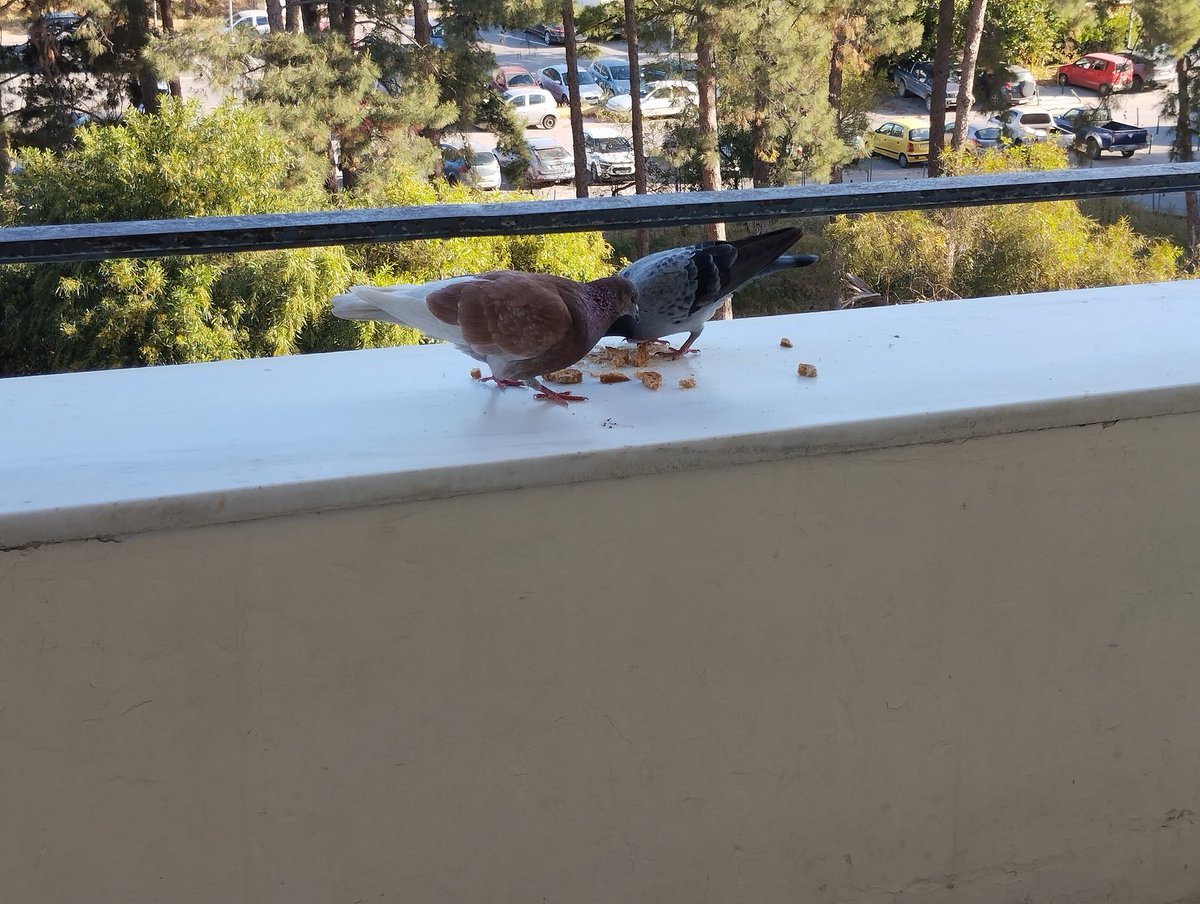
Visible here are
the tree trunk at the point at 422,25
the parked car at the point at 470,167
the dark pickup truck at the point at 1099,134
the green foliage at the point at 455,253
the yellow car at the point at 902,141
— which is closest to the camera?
the green foliage at the point at 455,253

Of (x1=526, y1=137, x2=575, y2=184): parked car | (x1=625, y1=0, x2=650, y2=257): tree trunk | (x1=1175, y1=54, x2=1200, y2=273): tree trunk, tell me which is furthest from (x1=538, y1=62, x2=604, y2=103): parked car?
(x1=1175, y1=54, x2=1200, y2=273): tree trunk

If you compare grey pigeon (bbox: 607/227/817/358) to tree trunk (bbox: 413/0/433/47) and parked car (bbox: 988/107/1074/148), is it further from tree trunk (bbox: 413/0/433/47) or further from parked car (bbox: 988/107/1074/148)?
parked car (bbox: 988/107/1074/148)

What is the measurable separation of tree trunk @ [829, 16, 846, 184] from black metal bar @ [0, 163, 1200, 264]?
627 inches

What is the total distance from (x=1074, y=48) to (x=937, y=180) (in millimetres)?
27689

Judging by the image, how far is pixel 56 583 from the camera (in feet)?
3.38

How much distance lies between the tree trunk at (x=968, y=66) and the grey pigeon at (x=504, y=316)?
16.3m

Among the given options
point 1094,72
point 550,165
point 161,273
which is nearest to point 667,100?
point 550,165

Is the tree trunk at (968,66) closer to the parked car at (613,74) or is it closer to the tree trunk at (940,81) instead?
the tree trunk at (940,81)

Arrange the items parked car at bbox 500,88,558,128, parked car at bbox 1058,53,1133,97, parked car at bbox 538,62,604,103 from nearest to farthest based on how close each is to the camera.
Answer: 1. parked car at bbox 1058,53,1133,97
2. parked car at bbox 500,88,558,128
3. parked car at bbox 538,62,604,103

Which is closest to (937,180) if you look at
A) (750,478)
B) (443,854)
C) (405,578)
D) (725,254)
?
(725,254)

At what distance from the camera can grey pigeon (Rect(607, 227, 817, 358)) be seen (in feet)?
4.54

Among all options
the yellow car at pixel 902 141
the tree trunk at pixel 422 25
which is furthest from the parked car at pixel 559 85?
the tree trunk at pixel 422 25

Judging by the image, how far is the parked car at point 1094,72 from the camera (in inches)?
879

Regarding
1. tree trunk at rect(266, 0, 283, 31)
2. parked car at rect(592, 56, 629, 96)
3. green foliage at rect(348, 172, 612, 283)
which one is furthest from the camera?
parked car at rect(592, 56, 629, 96)
